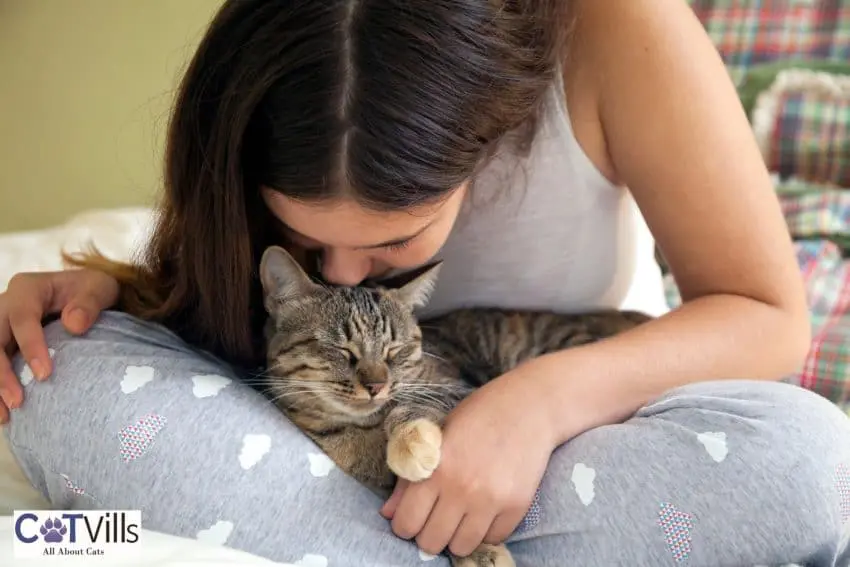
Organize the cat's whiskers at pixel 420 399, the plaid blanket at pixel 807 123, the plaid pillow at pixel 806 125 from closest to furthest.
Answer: the cat's whiskers at pixel 420 399 < the plaid blanket at pixel 807 123 < the plaid pillow at pixel 806 125

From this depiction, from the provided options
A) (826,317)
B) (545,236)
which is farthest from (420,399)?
(826,317)

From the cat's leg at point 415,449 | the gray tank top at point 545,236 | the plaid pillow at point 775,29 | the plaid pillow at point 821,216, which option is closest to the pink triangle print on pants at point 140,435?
the cat's leg at point 415,449

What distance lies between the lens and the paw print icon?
32.1 inches

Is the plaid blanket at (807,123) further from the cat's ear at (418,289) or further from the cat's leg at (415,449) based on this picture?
the cat's leg at (415,449)

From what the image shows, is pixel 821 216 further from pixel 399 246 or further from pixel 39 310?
pixel 39 310

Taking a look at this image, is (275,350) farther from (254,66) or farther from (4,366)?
(254,66)

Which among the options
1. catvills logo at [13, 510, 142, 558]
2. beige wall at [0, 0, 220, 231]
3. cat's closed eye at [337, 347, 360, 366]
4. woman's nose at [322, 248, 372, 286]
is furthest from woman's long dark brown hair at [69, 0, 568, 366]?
beige wall at [0, 0, 220, 231]

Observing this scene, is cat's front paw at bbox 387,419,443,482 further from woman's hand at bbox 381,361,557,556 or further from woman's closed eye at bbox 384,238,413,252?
woman's closed eye at bbox 384,238,413,252

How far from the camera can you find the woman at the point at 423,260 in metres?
0.82

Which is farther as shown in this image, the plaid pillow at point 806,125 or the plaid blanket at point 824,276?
the plaid pillow at point 806,125

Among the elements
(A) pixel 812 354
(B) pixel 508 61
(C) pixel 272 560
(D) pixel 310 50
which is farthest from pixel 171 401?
(A) pixel 812 354

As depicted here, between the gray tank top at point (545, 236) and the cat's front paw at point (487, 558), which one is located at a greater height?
the gray tank top at point (545, 236)

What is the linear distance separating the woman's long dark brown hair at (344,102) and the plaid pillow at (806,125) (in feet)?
4.20

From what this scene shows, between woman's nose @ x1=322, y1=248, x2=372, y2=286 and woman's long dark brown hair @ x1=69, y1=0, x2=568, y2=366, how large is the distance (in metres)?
0.12
